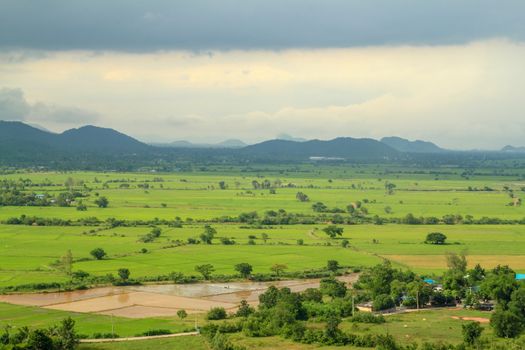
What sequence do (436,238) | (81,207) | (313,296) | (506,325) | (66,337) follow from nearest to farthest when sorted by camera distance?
(66,337), (506,325), (313,296), (436,238), (81,207)

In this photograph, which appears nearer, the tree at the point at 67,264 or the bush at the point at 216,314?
the bush at the point at 216,314

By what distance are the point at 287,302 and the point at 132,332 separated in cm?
845

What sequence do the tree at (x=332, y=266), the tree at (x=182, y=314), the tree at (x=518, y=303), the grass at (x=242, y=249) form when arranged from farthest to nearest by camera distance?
the grass at (x=242, y=249), the tree at (x=332, y=266), the tree at (x=182, y=314), the tree at (x=518, y=303)

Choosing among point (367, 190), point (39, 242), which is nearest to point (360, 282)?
point (39, 242)

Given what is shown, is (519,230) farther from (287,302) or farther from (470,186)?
(470,186)

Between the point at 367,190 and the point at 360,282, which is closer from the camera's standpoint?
the point at 360,282

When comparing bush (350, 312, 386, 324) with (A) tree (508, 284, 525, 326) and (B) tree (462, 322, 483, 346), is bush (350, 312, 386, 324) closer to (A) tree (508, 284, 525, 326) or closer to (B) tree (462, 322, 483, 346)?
(B) tree (462, 322, 483, 346)

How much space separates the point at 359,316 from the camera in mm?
41875

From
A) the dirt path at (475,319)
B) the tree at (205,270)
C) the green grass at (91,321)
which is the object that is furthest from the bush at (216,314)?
the dirt path at (475,319)


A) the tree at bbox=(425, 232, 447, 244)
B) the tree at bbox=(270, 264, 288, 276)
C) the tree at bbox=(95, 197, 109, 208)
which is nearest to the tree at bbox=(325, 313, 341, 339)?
the tree at bbox=(270, 264, 288, 276)

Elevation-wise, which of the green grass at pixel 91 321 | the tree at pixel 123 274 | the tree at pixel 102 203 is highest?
the tree at pixel 102 203

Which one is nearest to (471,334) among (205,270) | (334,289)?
(334,289)

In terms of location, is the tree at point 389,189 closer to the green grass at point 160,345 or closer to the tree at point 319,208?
the tree at point 319,208

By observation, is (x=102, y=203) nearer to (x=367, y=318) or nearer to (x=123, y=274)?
(x=123, y=274)
